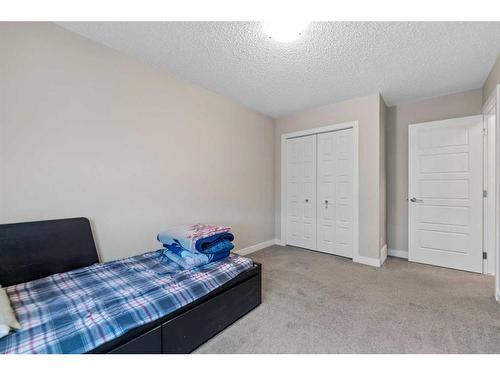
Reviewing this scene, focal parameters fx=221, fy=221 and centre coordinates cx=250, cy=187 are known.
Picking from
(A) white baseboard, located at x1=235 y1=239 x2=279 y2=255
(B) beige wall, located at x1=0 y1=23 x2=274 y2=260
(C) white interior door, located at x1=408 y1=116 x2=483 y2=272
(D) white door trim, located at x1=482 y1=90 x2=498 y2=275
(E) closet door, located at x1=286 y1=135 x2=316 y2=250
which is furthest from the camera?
(E) closet door, located at x1=286 y1=135 x2=316 y2=250

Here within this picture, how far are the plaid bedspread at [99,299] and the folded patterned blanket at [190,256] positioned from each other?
0.06 meters

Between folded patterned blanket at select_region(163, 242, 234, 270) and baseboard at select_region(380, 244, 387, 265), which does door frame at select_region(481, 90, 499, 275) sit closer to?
baseboard at select_region(380, 244, 387, 265)

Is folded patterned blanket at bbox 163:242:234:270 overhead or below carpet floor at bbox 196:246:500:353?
overhead

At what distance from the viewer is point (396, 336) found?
1625 mm

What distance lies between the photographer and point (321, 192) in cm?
373

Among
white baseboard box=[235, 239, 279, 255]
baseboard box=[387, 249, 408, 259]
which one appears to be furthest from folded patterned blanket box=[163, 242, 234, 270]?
baseboard box=[387, 249, 408, 259]

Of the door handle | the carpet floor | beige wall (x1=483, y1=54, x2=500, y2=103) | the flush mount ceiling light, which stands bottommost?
the carpet floor

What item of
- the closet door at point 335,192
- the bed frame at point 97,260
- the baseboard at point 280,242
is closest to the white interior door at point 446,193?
the closet door at point 335,192

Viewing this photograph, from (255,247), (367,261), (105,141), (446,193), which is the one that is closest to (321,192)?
(367,261)

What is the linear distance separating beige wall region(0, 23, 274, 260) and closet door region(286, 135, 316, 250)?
4.34ft

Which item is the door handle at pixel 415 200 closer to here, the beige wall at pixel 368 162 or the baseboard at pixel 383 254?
the beige wall at pixel 368 162

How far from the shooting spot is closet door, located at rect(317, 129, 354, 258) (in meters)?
3.41
